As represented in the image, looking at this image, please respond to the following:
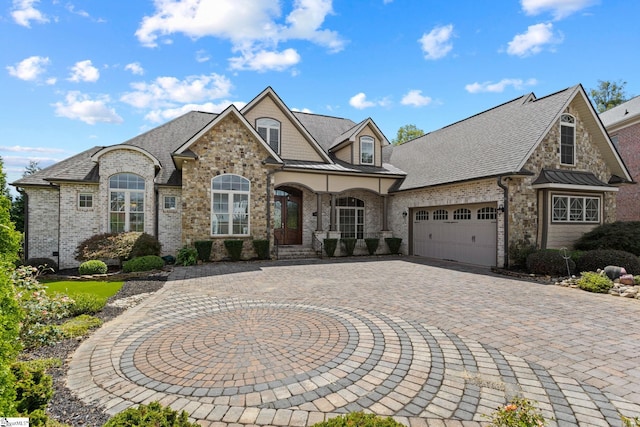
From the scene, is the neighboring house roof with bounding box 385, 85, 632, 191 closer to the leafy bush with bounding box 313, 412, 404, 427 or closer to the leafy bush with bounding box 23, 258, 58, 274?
the leafy bush with bounding box 313, 412, 404, 427

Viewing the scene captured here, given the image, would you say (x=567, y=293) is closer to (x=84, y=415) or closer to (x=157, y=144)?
(x=84, y=415)

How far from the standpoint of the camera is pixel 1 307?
2.32 metres

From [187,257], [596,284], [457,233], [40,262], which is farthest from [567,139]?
[40,262]

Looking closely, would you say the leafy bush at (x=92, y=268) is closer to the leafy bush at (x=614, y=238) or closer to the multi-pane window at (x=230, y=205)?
the multi-pane window at (x=230, y=205)

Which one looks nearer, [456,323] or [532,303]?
[456,323]

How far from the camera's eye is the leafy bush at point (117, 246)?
12.3 m

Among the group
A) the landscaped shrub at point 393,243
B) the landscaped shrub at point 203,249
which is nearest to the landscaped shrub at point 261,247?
the landscaped shrub at point 203,249

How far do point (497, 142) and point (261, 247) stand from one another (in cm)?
1139

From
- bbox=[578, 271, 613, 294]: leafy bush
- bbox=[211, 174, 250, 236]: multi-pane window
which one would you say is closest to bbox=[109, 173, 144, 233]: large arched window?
bbox=[211, 174, 250, 236]: multi-pane window

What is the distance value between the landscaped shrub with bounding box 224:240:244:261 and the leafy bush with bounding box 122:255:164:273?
271cm

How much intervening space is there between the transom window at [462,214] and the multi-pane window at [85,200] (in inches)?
635

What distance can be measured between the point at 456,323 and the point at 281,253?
35.4ft

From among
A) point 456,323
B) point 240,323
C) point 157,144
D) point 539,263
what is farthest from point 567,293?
point 157,144

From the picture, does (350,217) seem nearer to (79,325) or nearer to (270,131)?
(270,131)
